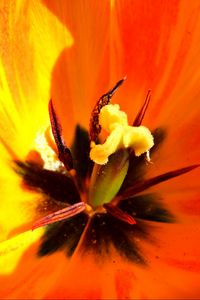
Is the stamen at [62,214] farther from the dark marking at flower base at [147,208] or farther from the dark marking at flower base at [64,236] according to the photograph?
the dark marking at flower base at [147,208]

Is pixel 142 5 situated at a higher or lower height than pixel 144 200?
higher

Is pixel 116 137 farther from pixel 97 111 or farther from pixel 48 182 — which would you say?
pixel 48 182

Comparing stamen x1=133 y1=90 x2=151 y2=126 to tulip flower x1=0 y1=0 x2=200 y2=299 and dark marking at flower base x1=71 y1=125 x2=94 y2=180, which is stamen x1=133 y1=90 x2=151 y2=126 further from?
dark marking at flower base x1=71 y1=125 x2=94 y2=180

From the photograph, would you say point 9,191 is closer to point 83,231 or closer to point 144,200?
point 83,231

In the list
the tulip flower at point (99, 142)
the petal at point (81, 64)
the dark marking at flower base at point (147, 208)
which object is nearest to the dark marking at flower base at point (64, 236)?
the tulip flower at point (99, 142)

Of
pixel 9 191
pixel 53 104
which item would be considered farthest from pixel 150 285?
pixel 53 104

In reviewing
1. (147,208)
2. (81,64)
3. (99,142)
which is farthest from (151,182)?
(81,64)
